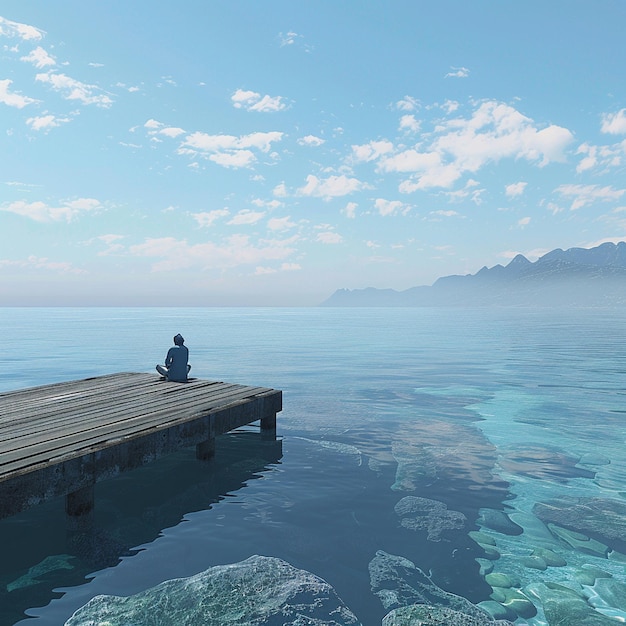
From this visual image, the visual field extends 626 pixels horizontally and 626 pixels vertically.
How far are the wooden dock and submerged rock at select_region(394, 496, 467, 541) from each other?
14.0 feet

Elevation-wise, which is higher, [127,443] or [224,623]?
[127,443]

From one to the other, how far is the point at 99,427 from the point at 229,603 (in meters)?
4.01

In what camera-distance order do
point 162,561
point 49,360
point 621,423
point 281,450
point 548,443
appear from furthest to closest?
1. point 49,360
2. point 621,423
3. point 548,443
4. point 281,450
5. point 162,561

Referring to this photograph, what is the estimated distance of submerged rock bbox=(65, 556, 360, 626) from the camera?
18.2 ft

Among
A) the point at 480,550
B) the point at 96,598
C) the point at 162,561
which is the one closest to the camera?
the point at 96,598

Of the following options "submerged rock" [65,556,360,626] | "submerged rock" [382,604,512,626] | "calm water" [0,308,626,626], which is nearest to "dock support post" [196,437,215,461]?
"calm water" [0,308,626,626]

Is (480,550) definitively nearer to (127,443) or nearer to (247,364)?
(127,443)

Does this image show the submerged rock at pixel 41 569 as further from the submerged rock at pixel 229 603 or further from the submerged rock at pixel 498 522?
the submerged rock at pixel 498 522

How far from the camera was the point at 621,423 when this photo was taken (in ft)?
52.3

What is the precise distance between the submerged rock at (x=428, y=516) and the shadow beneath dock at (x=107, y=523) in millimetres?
3372

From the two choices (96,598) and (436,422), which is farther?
(436,422)

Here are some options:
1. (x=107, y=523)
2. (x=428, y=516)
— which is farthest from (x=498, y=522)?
(x=107, y=523)

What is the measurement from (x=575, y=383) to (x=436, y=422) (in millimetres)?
12828

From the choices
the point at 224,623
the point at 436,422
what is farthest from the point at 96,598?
the point at 436,422
